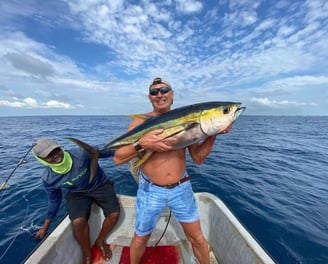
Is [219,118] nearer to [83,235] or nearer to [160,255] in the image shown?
[160,255]

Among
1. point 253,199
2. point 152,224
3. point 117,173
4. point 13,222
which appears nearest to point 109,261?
point 152,224

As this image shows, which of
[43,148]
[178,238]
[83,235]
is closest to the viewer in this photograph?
[43,148]

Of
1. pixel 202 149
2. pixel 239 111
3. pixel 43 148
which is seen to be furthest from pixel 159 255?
pixel 239 111

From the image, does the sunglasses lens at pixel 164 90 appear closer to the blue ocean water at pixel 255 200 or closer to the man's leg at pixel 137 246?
the man's leg at pixel 137 246

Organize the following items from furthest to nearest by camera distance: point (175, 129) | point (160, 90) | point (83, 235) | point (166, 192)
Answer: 1. point (83, 235)
2. point (160, 90)
3. point (166, 192)
4. point (175, 129)

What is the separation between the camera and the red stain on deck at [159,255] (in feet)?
12.2

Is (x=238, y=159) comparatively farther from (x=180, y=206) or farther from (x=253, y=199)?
(x=180, y=206)

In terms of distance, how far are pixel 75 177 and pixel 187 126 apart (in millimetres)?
2516

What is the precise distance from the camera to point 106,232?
390 cm

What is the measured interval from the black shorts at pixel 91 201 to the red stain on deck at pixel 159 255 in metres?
0.92

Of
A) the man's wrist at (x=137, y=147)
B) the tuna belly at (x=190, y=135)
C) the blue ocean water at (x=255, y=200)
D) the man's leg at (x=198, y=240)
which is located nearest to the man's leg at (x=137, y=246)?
the man's leg at (x=198, y=240)

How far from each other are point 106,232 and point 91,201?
698mm

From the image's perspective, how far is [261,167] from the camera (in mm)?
11086

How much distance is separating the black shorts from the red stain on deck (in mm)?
919
